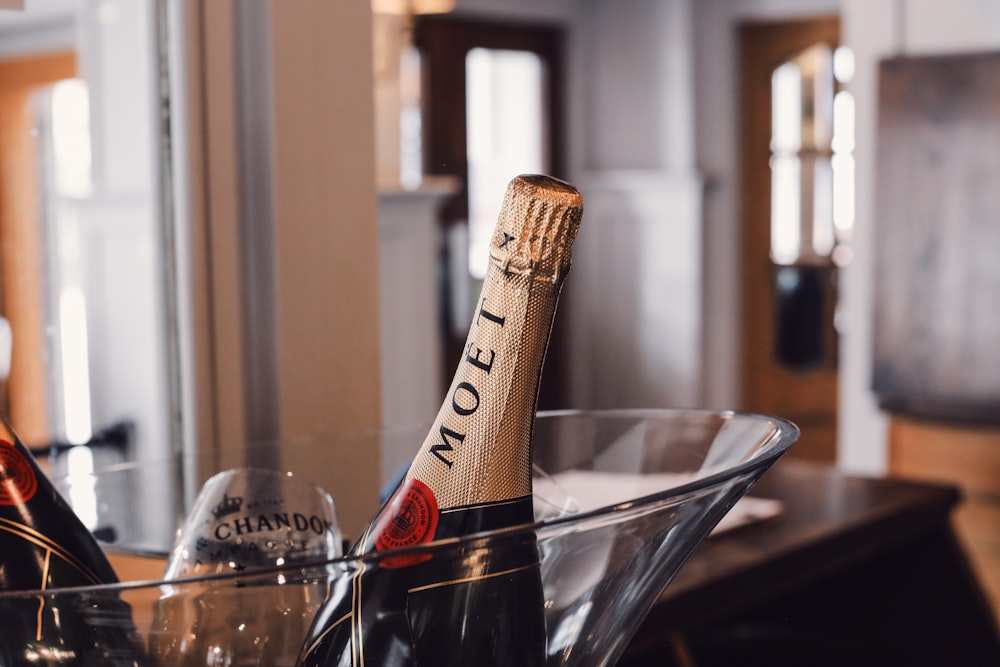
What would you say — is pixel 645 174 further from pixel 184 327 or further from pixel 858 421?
pixel 184 327

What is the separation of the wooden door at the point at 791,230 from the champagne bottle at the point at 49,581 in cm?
456

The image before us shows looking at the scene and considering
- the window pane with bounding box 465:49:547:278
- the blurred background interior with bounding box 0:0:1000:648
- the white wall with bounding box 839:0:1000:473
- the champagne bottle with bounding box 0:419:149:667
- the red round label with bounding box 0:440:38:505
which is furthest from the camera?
the window pane with bounding box 465:49:547:278

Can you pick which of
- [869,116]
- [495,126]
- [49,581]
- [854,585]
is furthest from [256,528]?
[495,126]

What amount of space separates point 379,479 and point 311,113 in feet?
0.65

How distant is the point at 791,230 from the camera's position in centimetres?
483

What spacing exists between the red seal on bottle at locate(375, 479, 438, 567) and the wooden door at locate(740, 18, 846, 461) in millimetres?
4552

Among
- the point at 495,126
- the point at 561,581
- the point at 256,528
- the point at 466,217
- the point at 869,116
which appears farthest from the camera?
the point at 495,126

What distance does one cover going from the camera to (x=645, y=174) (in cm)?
495

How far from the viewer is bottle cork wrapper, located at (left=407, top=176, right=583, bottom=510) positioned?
338 mm

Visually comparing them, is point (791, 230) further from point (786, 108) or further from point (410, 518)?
point (410, 518)

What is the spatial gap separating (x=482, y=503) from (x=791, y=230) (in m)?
4.66

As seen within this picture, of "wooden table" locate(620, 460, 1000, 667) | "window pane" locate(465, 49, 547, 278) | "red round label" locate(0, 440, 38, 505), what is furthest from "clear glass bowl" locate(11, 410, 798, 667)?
"window pane" locate(465, 49, 547, 278)

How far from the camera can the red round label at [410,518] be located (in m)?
0.37

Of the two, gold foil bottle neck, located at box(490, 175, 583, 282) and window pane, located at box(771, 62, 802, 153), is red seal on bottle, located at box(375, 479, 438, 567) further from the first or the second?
window pane, located at box(771, 62, 802, 153)
